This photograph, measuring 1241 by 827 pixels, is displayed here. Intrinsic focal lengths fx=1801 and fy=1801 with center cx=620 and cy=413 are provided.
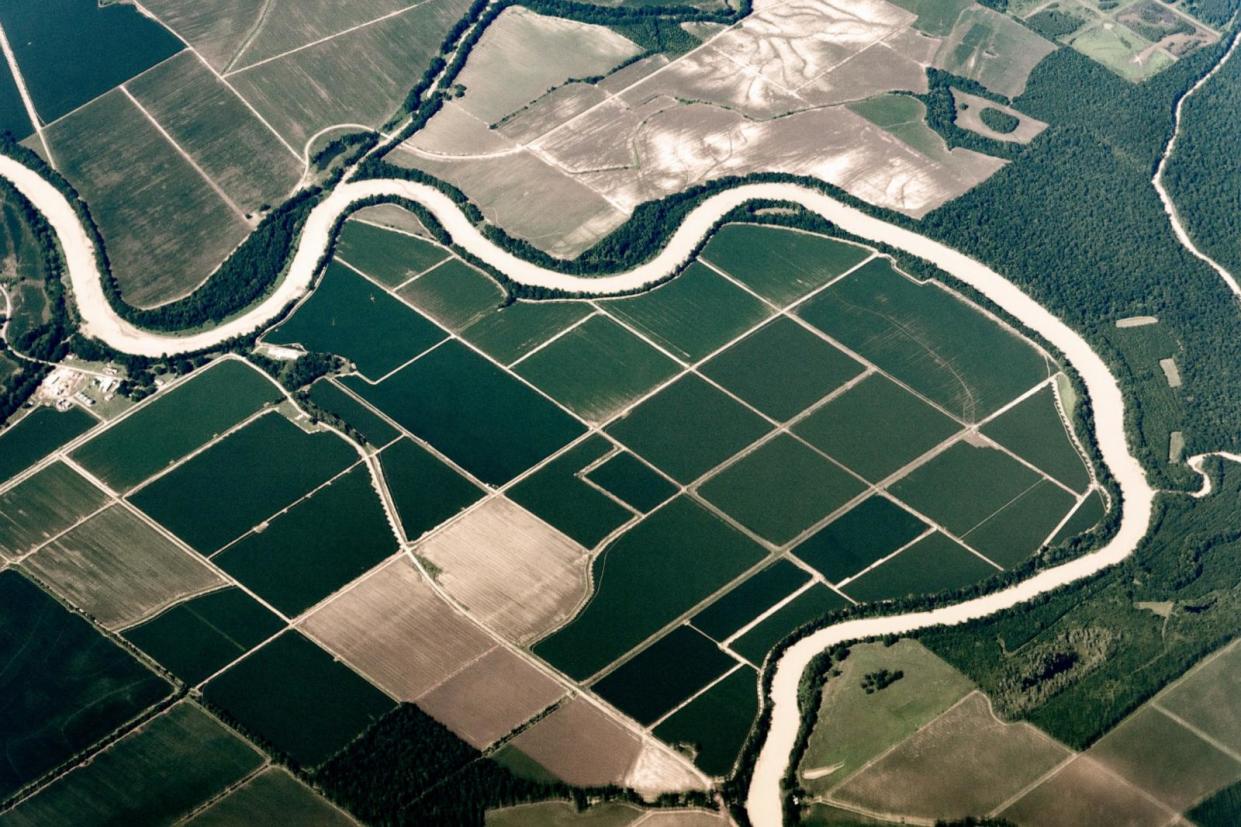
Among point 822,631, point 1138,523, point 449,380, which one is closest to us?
point 822,631

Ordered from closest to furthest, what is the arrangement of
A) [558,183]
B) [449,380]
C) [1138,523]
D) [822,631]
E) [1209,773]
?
1. [1209,773]
2. [822,631]
3. [1138,523]
4. [449,380]
5. [558,183]

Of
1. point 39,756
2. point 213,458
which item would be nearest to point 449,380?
point 213,458

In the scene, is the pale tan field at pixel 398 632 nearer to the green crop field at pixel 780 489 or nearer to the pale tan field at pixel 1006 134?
the green crop field at pixel 780 489

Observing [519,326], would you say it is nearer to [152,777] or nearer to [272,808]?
[272,808]

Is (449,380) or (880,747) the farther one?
(449,380)

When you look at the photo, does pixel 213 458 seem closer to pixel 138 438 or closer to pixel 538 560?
pixel 138 438

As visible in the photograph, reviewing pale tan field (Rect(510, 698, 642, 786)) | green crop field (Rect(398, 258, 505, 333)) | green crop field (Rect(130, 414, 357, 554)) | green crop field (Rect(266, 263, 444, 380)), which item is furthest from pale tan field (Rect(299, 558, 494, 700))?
green crop field (Rect(398, 258, 505, 333))

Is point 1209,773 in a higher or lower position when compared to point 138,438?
lower

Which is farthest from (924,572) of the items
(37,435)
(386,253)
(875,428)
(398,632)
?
(37,435)
